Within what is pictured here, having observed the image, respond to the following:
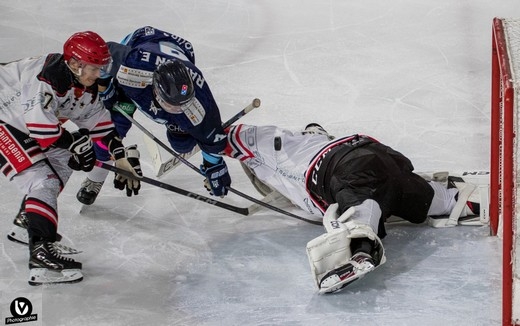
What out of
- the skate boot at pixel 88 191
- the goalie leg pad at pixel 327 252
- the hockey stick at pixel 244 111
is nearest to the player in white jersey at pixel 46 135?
the skate boot at pixel 88 191

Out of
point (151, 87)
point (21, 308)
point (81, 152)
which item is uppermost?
point (151, 87)

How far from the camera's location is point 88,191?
4.30 m

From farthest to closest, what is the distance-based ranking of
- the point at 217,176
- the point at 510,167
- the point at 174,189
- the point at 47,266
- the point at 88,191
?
the point at 88,191 → the point at 217,176 → the point at 174,189 → the point at 47,266 → the point at 510,167

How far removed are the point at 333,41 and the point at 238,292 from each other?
110 inches

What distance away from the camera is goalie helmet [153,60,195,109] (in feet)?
12.6

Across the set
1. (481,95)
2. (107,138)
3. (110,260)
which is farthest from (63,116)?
(481,95)

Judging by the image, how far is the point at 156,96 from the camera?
3.92 meters

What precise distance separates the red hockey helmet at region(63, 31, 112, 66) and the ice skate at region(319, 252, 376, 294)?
118cm

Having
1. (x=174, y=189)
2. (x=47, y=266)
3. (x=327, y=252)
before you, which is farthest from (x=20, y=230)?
(x=327, y=252)

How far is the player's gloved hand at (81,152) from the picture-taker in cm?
374

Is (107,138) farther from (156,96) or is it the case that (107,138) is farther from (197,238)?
(197,238)

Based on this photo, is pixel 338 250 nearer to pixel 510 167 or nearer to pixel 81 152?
pixel 510 167

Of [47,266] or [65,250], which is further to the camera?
[65,250]

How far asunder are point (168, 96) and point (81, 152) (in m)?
0.41
